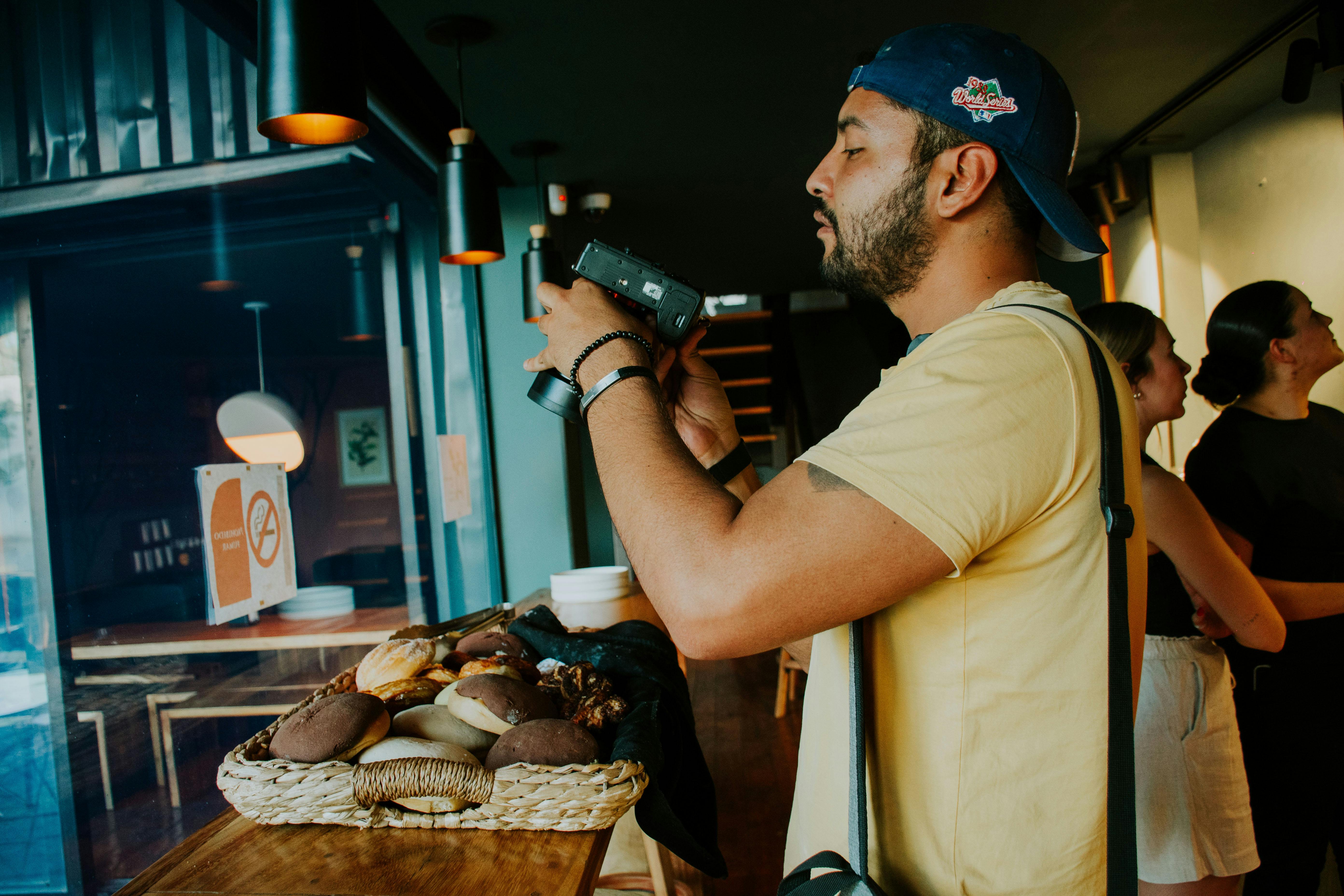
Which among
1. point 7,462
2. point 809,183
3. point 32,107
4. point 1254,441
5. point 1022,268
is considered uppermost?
point 32,107

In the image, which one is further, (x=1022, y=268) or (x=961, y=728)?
(x=1022, y=268)

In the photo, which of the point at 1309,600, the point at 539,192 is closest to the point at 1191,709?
the point at 1309,600

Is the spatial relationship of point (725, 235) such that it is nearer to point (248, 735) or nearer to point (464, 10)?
point (464, 10)

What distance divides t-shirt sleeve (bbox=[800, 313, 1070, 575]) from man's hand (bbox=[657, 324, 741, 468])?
A: 42cm

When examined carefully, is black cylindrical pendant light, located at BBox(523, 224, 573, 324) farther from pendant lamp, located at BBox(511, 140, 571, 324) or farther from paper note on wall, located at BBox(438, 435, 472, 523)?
paper note on wall, located at BBox(438, 435, 472, 523)

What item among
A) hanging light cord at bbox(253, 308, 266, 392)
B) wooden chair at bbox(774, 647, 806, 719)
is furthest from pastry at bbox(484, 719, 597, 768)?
wooden chair at bbox(774, 647, 806, 719)

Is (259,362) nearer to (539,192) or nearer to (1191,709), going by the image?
(1191,709)

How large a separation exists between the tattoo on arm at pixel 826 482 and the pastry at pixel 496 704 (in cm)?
56

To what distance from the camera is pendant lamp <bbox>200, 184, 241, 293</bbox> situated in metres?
1.47

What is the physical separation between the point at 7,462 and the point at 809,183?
957 mm

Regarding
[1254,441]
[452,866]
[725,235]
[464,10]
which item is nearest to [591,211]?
[725,235]

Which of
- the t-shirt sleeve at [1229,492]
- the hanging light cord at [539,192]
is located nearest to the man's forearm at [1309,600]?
the t-shirt sleeve at [1229,492]

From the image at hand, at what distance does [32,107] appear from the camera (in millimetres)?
979

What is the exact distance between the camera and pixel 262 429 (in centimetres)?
153
